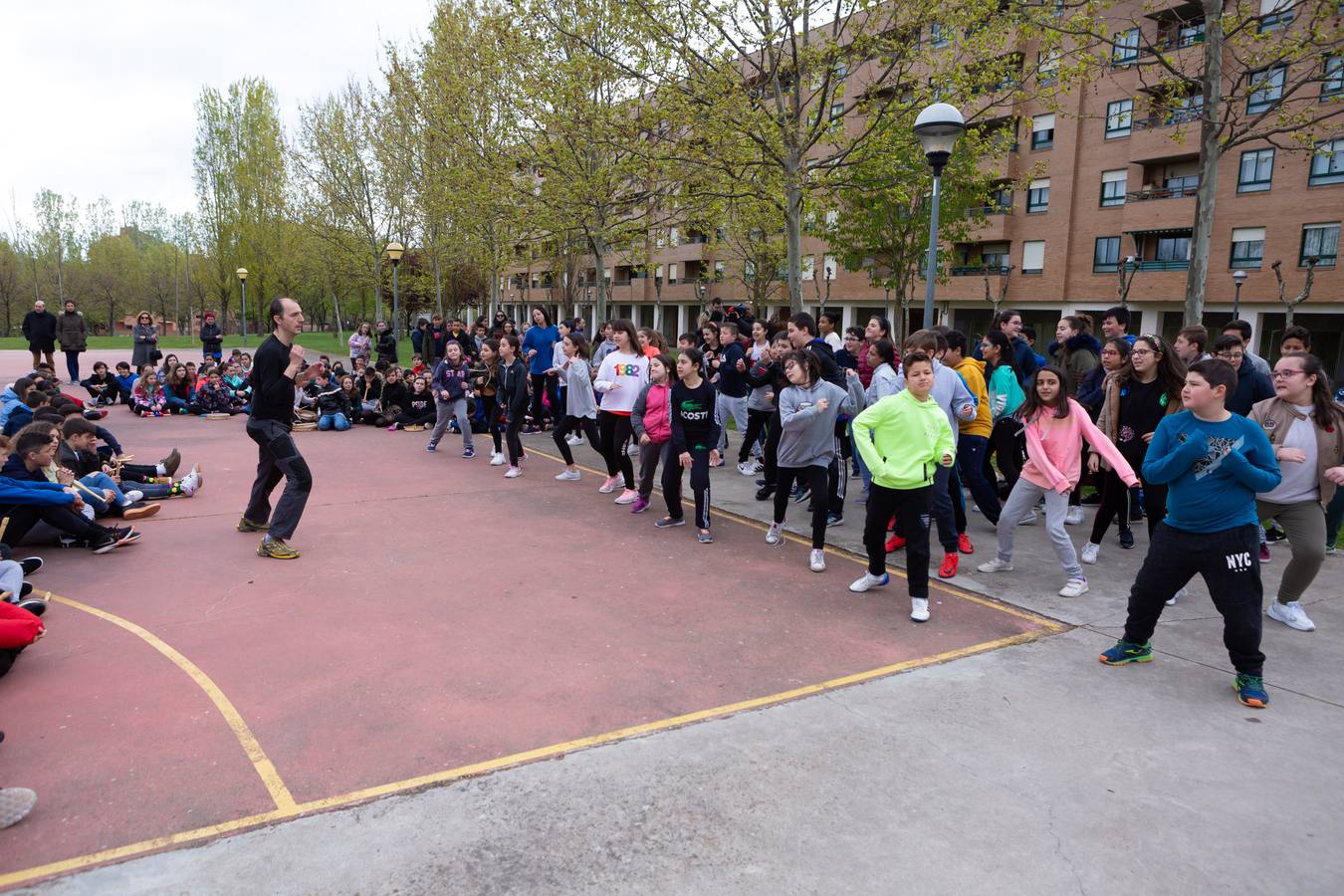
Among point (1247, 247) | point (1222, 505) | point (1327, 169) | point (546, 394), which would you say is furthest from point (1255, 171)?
point (1222, 505)

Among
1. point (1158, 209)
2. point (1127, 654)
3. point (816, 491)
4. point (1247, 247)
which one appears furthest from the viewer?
point (1158, 209)

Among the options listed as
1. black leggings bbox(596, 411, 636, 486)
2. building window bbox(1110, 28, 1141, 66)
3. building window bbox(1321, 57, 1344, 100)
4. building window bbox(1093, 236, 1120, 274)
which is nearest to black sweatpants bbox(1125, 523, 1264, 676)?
black leggings bbox(596, 411, 636, 486)

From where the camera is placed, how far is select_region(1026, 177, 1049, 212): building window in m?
36.6

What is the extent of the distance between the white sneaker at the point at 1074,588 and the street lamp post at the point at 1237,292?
28888mm

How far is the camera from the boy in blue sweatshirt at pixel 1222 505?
4.29 meters

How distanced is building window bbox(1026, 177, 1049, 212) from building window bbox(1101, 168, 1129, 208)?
2354 millimetres

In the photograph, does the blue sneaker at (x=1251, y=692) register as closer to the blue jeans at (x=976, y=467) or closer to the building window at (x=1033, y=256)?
the blue jeans at (x=976, y=467)

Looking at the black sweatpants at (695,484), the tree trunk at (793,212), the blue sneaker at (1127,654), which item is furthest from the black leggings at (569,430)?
the blue sneaker at (1127,654)

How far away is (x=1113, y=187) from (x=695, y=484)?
34.6 meters

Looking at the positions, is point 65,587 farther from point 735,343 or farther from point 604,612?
point 735,343

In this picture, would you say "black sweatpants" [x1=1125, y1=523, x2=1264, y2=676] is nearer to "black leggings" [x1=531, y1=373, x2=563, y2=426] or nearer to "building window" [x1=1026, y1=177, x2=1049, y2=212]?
"black leggings" [x1=531, y1=373, x2=563, y2=426]

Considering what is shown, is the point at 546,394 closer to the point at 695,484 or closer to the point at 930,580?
the point at 695,484

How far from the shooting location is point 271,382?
23.0 ft

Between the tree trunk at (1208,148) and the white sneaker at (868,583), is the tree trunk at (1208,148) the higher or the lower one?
the higher one
